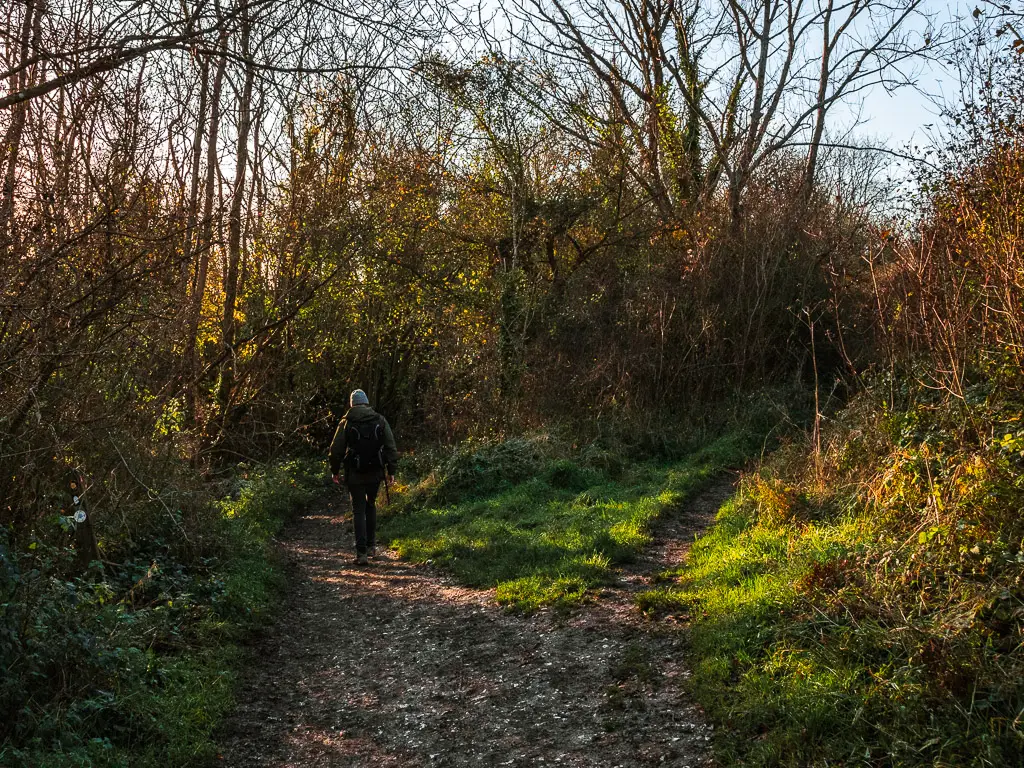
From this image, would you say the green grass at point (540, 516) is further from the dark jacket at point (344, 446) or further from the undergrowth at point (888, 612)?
the undergrowth at point (888, 612)

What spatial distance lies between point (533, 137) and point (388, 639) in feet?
45.9

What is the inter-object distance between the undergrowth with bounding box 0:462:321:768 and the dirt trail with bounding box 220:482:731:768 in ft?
1.11

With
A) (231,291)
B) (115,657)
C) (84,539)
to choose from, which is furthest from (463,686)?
(231,291)

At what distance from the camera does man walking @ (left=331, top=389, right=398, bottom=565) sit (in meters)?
11.0

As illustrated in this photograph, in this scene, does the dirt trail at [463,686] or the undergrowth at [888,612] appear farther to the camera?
the dirt trail at [463,686]

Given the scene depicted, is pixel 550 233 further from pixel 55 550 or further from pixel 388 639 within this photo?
pixel 55 550

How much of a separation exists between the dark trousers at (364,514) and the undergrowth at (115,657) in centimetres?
247

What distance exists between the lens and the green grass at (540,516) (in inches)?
337

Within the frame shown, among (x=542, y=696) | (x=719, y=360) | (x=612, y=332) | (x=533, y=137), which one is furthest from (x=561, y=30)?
(x=542, y=696)

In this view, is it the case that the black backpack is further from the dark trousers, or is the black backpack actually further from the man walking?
the dark trousers

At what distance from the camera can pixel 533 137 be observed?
62.5ft

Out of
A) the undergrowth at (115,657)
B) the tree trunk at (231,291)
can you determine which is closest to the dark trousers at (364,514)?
the undergrowth at (115,657)

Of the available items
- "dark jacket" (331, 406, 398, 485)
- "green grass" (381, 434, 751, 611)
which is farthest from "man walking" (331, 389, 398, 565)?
"green grass" (381, 434, 751, 611)

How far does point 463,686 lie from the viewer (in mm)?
6375
